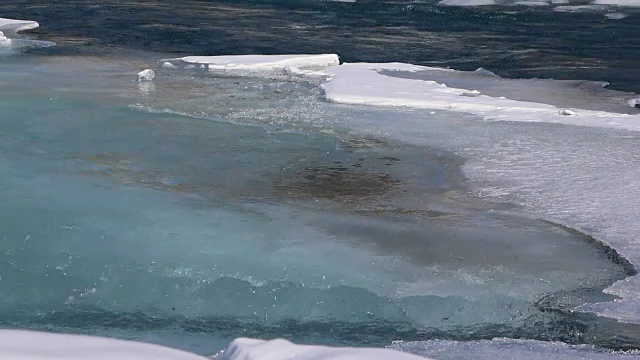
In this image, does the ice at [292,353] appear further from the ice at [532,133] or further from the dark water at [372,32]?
the dark water at [372,32]

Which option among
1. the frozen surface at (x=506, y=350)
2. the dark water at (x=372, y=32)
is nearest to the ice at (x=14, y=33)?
the dark water at (x=372, y=32)

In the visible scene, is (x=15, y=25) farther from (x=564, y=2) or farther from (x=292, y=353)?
(x=292, y=353)

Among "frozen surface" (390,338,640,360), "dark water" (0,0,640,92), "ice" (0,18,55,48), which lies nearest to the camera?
"frozen surface" (390,338,640,360)

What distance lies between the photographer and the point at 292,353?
2.79m

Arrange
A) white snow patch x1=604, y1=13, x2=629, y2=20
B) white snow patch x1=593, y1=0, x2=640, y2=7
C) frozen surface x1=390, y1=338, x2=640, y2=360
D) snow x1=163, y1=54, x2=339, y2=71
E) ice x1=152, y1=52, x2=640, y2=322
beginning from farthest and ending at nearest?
1. white snow patch x1=593, y1=0, x2=640, y2=7
2. white snow patch x1=604, y1=13, x2=629, y2=20
3. snow x1=163, y1=54, x2=339, y2=71
4. ice x1=152, y1=52, x2=640, y2=322
5. frozen surface x1=390, y1=338, x2=640, y2=360

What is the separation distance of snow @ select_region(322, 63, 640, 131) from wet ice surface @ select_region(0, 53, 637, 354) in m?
0.88

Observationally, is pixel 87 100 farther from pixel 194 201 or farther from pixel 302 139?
pixel 194 201

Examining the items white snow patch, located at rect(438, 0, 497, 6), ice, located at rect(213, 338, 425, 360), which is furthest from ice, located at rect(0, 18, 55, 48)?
ice, located at rect(213, 338, 425, 360)

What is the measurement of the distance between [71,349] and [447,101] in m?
5.43

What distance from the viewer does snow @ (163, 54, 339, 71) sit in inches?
378

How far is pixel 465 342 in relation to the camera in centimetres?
369

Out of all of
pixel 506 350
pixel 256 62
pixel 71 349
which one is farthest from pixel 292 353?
pixel 256 62

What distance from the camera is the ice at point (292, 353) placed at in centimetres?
273

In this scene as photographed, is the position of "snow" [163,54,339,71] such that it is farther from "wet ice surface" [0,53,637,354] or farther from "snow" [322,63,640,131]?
"wet ice surface" [0,53,637,354]
